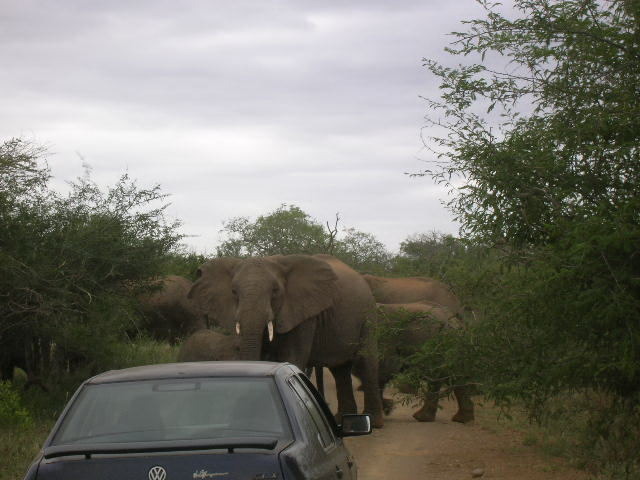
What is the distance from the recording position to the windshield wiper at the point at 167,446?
15.5ft

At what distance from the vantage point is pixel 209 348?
15695 millimetres

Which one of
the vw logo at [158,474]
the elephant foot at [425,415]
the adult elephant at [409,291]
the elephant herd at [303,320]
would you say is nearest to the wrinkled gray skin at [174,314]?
the adult elephant at [409,291]

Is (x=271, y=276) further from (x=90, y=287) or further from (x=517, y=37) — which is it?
(x=517, y=37)

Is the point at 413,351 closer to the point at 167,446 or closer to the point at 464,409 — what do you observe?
the point at 464,409

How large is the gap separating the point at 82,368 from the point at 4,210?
11.1ft

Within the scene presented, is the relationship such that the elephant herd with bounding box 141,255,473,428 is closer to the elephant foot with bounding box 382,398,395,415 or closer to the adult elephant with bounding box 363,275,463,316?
the elephant foot with bounding box 382,398,395,415

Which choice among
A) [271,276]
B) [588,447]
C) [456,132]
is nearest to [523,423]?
[271,276]

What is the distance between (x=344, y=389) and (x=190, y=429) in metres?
10.9

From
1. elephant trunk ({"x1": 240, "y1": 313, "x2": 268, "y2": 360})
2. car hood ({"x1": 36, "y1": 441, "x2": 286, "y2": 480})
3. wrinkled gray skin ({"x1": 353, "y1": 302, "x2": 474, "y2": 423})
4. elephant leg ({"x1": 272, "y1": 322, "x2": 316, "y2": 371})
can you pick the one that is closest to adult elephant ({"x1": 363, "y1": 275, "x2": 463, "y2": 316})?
wrinkled gray skin ({"x1": 353, "y1": 302, "x2": 474, "y2": 423})

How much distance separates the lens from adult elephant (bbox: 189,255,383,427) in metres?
14.5

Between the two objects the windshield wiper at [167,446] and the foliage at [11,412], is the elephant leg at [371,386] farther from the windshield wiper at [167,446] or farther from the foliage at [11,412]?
the windshield wiper at [167,446]

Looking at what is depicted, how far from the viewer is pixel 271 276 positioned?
1496cm

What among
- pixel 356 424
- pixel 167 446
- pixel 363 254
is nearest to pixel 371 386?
pixel 356 424

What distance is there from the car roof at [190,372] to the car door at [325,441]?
0.28 meters
